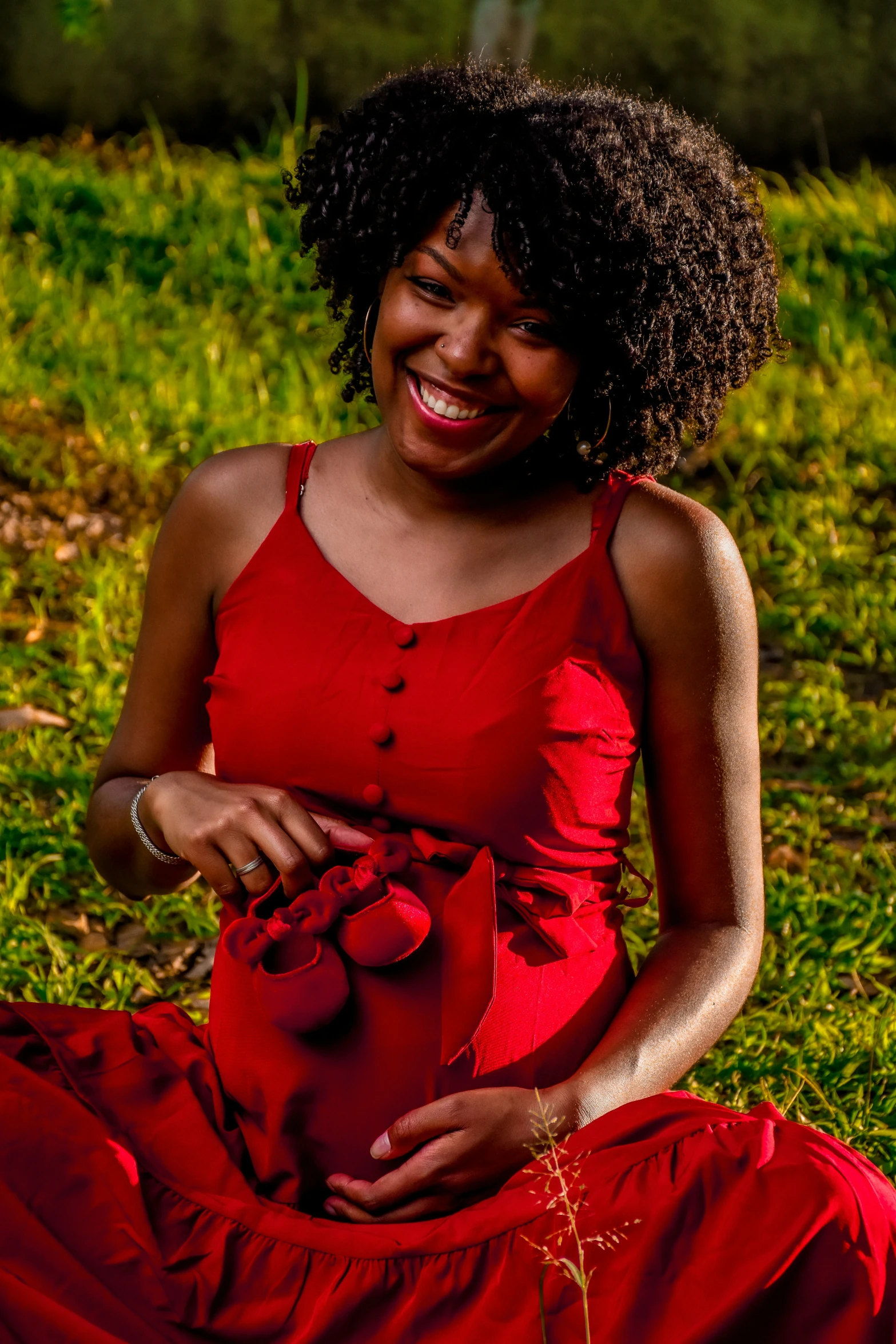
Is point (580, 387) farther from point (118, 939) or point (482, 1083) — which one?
point (118, 939)

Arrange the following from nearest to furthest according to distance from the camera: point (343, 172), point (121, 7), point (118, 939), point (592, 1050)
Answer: point (592, 1050) < point (343, 172) < point (118, 939) < point (121, 7)

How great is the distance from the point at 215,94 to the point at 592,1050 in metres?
6.11

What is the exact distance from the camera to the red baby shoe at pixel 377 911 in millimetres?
1896

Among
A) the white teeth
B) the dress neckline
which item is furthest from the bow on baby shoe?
the white teeth

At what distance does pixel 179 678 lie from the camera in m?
2.32

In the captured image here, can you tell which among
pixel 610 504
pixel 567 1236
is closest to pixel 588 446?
pixel 610 504

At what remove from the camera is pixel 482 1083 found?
1.96 m

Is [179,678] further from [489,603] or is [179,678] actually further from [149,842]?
[489,603]

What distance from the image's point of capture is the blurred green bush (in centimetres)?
691

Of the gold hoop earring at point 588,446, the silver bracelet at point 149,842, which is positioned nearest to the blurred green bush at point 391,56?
the gold hoop earring at point 588,446

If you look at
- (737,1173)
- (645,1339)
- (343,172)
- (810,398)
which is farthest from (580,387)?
(810,398)

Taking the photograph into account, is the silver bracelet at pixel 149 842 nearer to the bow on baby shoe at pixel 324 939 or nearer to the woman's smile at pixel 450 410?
the bow on baby shoe at pixel 324 939

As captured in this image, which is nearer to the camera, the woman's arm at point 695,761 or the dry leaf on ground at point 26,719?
the woman's arm at point 695,761

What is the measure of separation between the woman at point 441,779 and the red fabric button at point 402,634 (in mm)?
13
